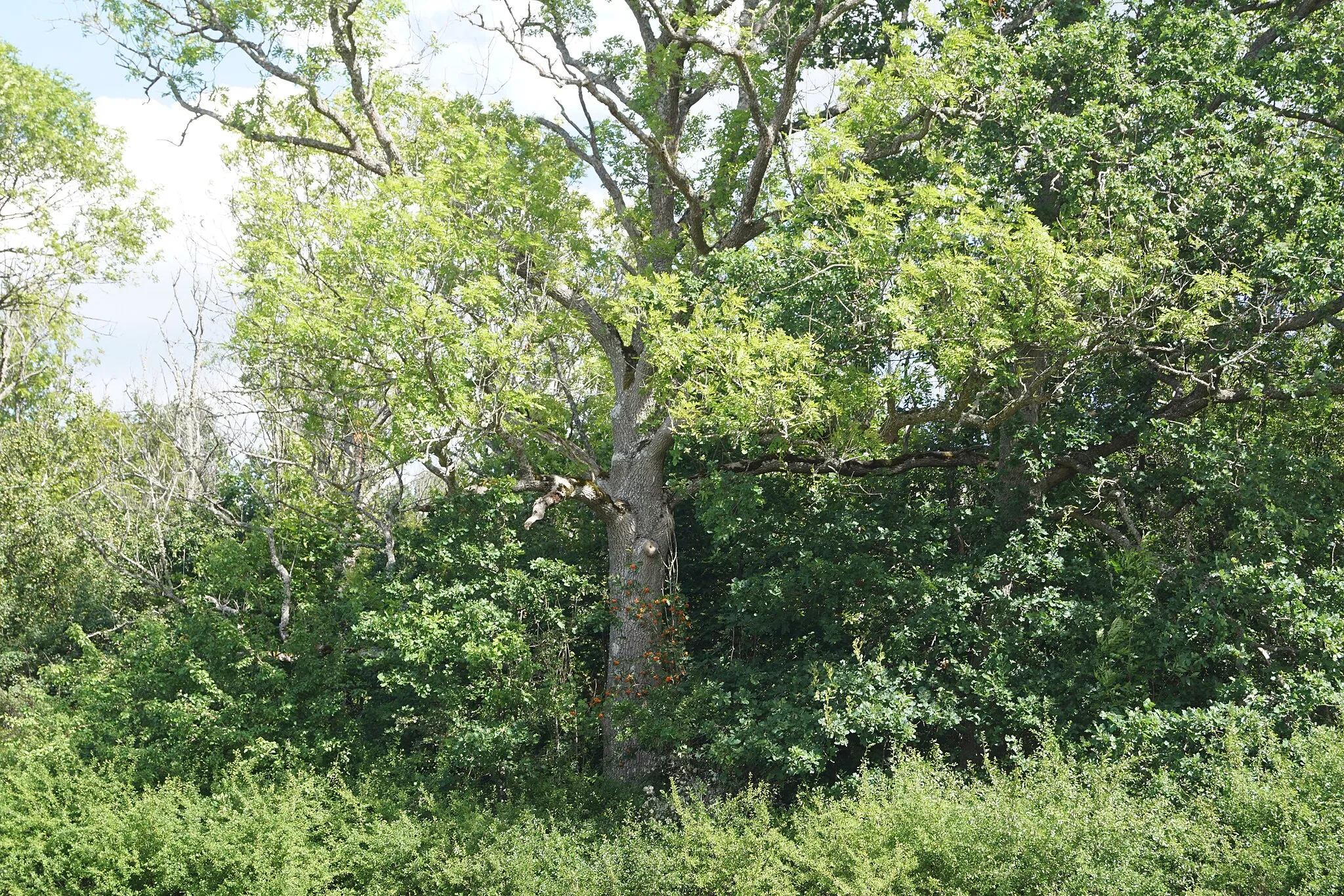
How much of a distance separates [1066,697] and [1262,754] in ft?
5.71

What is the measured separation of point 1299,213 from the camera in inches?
319

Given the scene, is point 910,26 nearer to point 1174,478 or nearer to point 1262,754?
point 1174,478

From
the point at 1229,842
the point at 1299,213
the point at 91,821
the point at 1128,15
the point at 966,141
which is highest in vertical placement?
the point at 1128,15

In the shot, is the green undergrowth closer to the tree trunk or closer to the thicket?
the thicket

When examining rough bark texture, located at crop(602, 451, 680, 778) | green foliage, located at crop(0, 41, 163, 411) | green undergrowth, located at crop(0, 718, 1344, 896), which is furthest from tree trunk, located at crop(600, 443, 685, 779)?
green foliage, located at crop(0, 41, 163, 411)

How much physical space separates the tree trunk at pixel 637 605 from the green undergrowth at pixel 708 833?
2.40 feet

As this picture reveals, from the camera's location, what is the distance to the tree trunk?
1027 cm

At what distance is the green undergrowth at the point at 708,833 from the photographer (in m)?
6.27

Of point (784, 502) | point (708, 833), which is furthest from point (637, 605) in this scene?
point (708, 833)

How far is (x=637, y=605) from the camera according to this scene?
1059cm

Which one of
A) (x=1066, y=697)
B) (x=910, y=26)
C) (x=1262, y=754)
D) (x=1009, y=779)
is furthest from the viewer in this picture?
(x=910, y=26)

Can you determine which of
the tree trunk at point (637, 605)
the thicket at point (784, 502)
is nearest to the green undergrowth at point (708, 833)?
the thicket at point (784, 502)

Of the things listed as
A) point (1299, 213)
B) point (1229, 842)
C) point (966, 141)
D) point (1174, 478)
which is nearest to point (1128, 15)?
point (966, 141)

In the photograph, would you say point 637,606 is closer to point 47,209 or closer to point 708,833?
point 708,833
